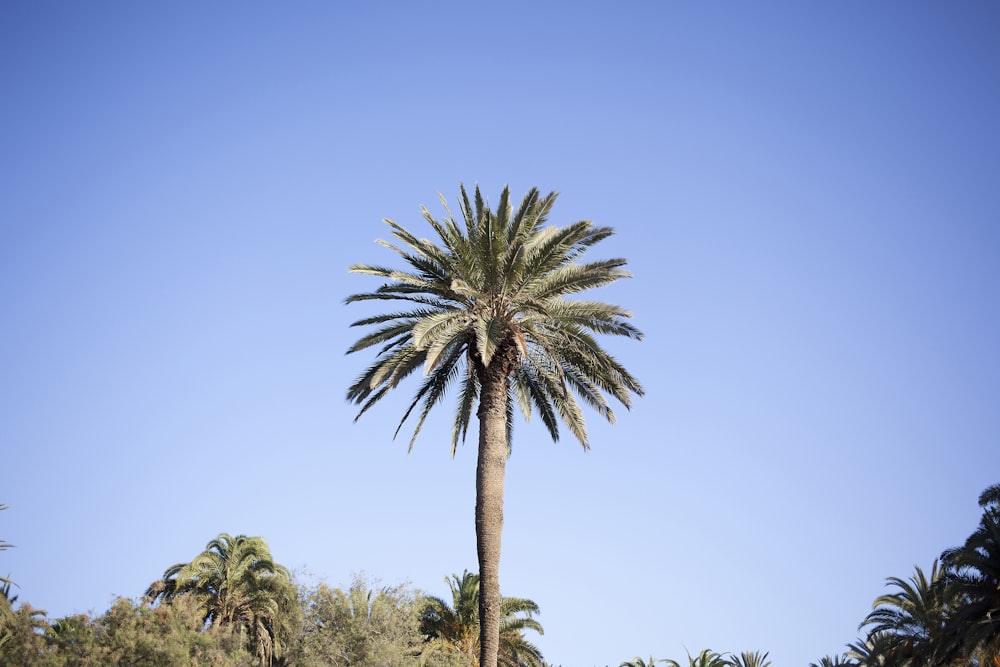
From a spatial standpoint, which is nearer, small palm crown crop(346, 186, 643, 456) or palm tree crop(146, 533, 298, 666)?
small palm crown crop(346, 186, 643, 456)

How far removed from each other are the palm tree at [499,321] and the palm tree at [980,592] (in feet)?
67.0

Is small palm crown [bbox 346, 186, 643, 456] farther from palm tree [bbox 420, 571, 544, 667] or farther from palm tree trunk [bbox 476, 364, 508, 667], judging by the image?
palm tree [bbox 420, 571, 544, 667]

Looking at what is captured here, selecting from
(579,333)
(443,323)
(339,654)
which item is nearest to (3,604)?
(339,654)

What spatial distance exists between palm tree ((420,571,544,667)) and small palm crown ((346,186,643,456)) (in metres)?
19.9

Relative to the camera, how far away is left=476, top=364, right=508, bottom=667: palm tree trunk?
24.9 metres

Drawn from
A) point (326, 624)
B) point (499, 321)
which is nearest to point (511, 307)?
point (499, 321)

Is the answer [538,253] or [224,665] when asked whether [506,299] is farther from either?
[224,665]

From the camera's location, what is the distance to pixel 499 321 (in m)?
25.9

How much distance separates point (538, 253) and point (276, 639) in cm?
2688

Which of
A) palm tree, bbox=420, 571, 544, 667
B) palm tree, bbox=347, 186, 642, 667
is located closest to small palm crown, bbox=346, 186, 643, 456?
palm tree, bbox=347, 186, 642, 667

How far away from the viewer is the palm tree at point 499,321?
25.8 meters

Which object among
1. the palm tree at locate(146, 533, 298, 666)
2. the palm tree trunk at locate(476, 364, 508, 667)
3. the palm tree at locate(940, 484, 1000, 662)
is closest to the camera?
the palm tree trunk at locate(476, 364, 508, 667)

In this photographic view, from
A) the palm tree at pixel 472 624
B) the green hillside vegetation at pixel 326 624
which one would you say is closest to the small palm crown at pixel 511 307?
the green hillside vegetation at pixel 326 624

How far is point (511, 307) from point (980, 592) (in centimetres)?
2521
